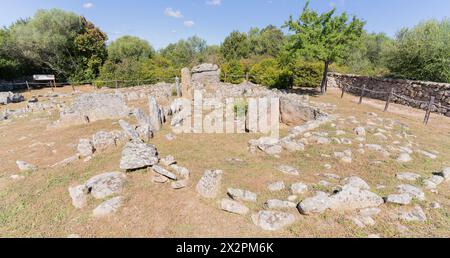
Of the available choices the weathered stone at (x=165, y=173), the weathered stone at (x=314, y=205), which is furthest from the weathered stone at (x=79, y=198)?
the weathered stone at (x=314, y=205)

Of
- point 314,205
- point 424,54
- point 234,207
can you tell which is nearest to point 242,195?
point 234,207

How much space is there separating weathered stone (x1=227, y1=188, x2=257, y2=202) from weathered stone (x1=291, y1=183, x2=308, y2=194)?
843 mm

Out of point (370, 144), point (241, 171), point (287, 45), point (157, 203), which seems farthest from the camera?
point (287, 45)

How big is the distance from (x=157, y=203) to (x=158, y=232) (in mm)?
734

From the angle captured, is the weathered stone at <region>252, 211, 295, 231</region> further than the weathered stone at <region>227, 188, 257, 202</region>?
No

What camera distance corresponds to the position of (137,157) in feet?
17.3

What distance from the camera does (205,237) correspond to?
135 inches

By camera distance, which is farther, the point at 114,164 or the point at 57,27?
the point at 57,27

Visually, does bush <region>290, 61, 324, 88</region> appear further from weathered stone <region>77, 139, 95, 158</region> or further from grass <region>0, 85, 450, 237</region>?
weathered stone <region>77, 139, 95, 158</region>

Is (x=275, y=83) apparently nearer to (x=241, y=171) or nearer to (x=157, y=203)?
(x=241, y=171)

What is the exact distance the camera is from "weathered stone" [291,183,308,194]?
4.45 m

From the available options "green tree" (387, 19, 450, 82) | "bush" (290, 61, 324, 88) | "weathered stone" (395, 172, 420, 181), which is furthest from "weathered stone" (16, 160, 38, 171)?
"green tree" (387, 19, 450, 82)

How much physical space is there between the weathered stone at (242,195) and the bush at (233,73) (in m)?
20.2

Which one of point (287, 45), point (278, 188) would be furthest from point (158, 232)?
point (287, 45)
